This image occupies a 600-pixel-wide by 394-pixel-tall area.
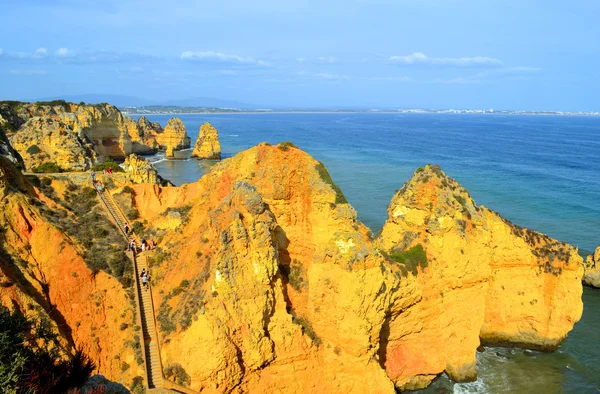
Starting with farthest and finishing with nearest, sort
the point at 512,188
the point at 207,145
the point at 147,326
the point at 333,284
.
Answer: the point at 207,145 < the point at 512,188 < the point at 147,326 < the point at 333,284

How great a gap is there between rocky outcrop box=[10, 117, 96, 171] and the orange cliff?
33656 millimetres

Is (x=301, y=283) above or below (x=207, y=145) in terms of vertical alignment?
below

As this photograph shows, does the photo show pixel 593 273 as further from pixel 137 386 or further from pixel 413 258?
pixel 137 386

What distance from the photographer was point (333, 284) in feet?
61.9

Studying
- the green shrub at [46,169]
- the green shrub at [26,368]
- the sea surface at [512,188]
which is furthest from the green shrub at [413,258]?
the green shrub at [46,169]

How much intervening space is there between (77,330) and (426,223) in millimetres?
18123

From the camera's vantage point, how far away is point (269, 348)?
17844 millimetres

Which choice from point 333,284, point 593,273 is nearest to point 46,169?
point 333,284

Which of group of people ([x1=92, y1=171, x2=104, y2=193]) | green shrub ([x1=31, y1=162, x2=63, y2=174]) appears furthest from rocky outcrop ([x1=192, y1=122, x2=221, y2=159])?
group of people ([x1=92, y1=171, x2=104, y2=193])

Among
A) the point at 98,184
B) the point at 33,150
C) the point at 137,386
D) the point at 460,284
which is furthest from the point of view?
the point at 33,150

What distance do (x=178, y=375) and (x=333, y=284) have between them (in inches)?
290

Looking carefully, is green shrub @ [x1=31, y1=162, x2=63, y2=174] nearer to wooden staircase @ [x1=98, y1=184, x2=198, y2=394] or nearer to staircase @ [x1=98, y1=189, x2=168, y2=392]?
staircase @ [x1=98, y1=189, x2=168, y2=392]

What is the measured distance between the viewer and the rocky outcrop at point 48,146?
2120 inches

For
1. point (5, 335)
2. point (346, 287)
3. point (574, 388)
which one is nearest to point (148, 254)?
point (346, 287)
